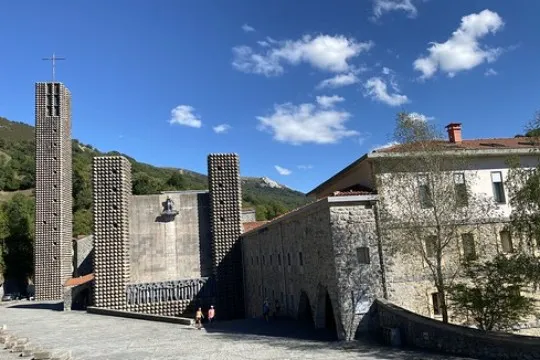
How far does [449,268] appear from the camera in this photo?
17031 millimetres

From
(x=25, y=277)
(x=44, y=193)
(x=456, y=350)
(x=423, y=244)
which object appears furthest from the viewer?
(x=25, y=277)

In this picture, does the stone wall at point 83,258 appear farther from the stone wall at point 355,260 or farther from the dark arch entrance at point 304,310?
the stone wall at point 355,260

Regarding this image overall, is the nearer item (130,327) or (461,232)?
(461,232)

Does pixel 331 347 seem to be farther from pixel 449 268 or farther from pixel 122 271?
pixel 122 271

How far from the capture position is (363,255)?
632 inches

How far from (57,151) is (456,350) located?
4712 centimetres

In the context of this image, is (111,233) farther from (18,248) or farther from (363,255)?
(18,248)

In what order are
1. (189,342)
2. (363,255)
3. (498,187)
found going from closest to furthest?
(363,255) → (189,342) → (498,187)

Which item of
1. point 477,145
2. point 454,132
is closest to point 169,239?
point 454,132

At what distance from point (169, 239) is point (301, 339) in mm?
18190

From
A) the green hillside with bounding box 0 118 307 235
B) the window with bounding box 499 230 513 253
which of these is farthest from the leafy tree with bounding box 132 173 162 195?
the window with bounding box 499 230 513 253

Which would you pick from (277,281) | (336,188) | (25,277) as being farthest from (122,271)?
(25,277)

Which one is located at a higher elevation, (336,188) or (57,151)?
(57,151)

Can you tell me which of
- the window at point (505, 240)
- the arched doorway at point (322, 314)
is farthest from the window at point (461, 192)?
the arched doorway at point (322, 314)
